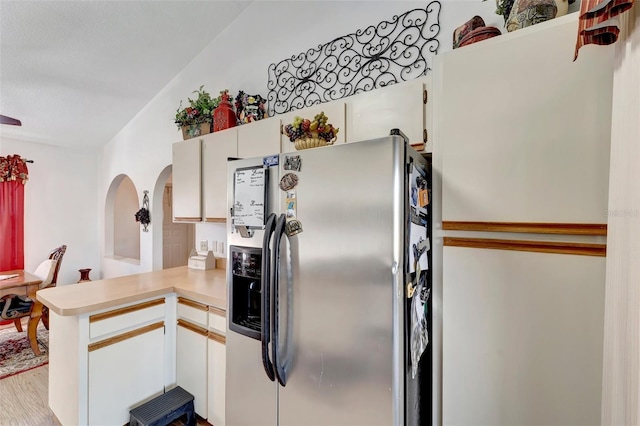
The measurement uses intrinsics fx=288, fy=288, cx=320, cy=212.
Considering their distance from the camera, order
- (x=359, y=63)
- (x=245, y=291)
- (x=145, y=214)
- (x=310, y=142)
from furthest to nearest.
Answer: (x=145, y=214) < (x=359, y=63) < (x=245, y=291) < (x=310, y=142)

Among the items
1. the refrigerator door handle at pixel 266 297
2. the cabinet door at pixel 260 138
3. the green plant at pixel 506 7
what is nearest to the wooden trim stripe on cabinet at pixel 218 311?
the refrigerator door handle at pixel 266 297

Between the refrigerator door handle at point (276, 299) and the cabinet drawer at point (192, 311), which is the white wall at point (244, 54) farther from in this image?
the refrigerator door handle at point (276, 299)

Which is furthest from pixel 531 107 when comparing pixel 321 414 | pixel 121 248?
pixel 121 248

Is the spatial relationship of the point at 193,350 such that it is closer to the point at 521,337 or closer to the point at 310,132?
the point at 310,132

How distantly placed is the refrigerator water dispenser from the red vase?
4.47 ft

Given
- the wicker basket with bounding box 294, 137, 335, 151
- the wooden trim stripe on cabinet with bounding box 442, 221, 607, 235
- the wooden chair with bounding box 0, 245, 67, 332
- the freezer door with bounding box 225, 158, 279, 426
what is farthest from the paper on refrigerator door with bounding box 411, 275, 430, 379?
the wooden chair with bounding box 0, 245, 67, 332

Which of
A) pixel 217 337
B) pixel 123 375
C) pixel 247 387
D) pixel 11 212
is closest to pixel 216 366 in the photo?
pixel 217 337

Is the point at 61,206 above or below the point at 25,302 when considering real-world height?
above

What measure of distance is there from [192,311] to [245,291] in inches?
29.2

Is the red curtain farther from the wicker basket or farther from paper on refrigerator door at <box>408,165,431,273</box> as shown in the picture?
paper on refrigerator door at <box>408,165,431,273</box>

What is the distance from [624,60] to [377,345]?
1.02 m

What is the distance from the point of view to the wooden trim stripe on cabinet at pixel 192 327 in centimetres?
186

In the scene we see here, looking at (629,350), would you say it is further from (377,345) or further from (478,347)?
(377,345)

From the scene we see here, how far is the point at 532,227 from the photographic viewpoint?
93 centimetres
